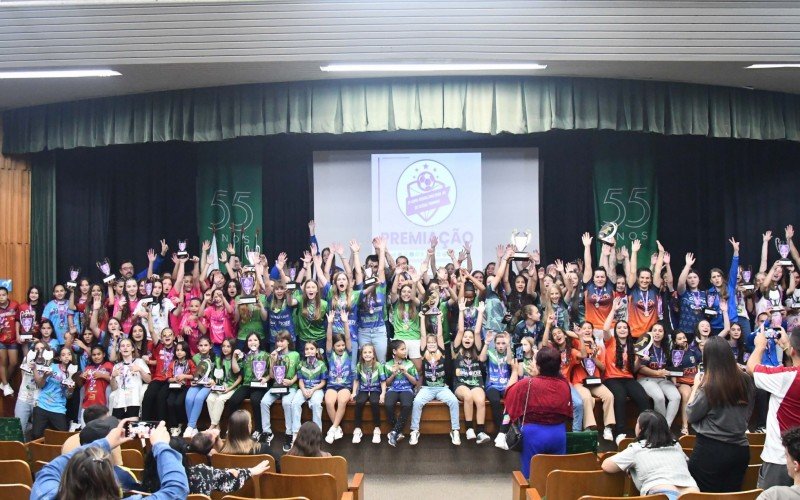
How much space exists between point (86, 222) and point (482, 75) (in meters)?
5.57

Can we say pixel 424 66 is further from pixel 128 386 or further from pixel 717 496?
pixel 717 496

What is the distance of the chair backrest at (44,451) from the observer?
541cm

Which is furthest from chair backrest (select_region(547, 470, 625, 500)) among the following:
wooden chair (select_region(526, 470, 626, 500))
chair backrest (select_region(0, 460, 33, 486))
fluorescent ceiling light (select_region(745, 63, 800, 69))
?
fluorescent ceiling light (select_region(745, 63, 800, 69))

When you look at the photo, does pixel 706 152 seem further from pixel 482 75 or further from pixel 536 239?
pixel 482 75

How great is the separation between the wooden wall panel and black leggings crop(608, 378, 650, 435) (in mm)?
6910

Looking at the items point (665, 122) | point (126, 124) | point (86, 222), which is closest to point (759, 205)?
point (665, 122)

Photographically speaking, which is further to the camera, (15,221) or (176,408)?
(15,221)

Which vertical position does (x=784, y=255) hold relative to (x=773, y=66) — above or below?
below

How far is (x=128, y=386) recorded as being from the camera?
25.7 feet

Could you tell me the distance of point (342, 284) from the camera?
8086 mm

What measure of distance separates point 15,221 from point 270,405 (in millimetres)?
4413

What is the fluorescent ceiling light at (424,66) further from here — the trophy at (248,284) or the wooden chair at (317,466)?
the wooden chair at (317,466)

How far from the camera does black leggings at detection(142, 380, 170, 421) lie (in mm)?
7781

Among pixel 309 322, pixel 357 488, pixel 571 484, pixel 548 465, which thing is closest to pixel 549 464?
pixel 548 465
